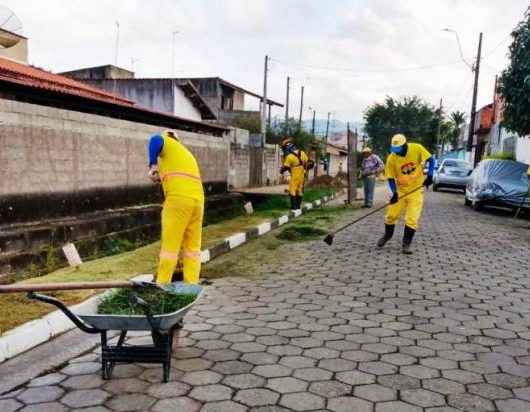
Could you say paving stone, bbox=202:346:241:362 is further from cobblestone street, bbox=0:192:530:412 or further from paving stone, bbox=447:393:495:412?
paving stone, bbox=447:393:495:412

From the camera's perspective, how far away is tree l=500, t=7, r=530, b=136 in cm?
1292

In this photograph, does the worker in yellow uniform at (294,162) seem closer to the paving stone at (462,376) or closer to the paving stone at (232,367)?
the paving stone at (232,367)

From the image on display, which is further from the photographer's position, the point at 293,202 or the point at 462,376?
the point at 293,202

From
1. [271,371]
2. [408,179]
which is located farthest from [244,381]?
[408,179]

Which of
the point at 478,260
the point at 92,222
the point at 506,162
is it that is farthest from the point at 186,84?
the point at 478,260

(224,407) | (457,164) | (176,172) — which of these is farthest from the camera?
(457,164)

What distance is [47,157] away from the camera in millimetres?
7184

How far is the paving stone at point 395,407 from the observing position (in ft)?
9.21

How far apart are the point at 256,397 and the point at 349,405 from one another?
1.76ft

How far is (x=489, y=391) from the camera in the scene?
10.0ft

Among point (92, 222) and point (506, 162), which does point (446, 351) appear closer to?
point (92, 222)

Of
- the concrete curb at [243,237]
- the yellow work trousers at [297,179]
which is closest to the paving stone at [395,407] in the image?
the concrete curb at [243,237]

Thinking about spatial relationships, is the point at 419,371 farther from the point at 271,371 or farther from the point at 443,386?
the point at 271,371

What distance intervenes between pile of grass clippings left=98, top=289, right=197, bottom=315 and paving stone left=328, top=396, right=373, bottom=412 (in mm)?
1070
